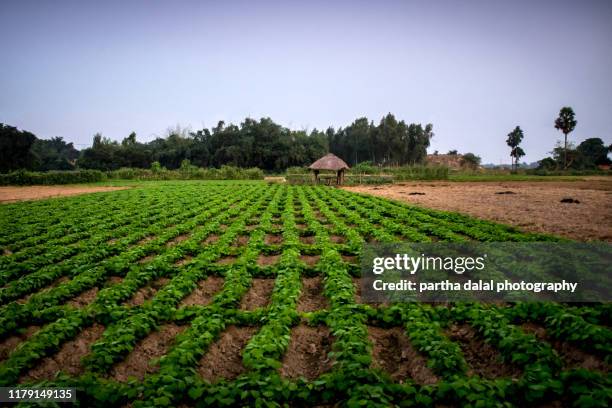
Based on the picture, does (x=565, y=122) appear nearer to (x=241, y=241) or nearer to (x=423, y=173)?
(x=423, y=173)

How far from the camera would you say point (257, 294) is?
8016mm

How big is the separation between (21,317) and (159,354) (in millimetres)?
3010

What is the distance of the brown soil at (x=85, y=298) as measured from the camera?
7.37 m

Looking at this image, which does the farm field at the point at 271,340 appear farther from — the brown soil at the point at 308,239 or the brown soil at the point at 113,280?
the brown soil at the point at 308,239

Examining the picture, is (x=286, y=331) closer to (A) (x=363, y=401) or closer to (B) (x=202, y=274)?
(A) (x=363, y=401)

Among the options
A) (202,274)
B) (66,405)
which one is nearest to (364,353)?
(66,405)

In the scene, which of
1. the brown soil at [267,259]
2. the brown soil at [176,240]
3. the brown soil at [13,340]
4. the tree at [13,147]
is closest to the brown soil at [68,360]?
the brown soil at [13,340]

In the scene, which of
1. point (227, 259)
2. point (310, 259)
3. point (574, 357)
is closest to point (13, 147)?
point (227, 259)

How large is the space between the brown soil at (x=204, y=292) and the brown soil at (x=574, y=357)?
635cm

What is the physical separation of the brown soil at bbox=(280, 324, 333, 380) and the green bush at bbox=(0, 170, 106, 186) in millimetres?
56697

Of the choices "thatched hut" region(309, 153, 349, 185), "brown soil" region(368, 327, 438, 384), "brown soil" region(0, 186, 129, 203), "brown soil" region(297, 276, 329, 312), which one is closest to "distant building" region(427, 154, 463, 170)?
"thatched hut" region(309, 153, 349, 185)

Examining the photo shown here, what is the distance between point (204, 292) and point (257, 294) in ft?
4.21

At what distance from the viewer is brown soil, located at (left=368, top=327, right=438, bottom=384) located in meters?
4.84

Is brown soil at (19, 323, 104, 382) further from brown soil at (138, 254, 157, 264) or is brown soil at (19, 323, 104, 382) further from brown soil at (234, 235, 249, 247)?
brown soil at (234, 235, 249, 247)
